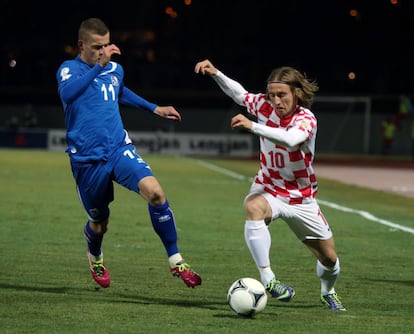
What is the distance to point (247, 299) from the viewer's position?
7.10 metres

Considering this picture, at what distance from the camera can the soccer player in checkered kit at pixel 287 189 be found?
7.48m

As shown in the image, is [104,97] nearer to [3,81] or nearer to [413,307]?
[413,307]

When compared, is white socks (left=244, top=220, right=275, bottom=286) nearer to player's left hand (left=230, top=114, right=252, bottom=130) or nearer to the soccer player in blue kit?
the soccer player in blue kit

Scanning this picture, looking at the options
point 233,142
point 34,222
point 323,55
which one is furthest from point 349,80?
point 34,222

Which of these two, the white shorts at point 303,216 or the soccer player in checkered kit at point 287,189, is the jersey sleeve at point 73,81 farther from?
the white shorts at point 303,216

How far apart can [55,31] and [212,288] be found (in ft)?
156

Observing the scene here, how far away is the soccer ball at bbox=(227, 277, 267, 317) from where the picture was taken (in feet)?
23.2

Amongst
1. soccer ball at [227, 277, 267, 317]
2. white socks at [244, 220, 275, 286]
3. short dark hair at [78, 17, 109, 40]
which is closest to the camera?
soccer ball at [227, 277, 267, 317]

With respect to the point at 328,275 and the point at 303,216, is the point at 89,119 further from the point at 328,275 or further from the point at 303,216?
the point at 328,275

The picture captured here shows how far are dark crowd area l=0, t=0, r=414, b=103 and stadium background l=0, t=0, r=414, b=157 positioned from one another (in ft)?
0.18

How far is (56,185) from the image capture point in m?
22.1

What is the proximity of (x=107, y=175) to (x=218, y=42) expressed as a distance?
152 feet

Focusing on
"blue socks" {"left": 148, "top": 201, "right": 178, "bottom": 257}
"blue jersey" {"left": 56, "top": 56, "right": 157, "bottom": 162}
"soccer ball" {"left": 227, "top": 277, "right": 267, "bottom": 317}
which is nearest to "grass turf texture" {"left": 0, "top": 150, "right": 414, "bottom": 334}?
"soccer ball" {"left": 227, "top": 277, "right": 267, "bottom": 317}

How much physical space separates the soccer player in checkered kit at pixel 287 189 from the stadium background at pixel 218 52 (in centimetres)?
4374
